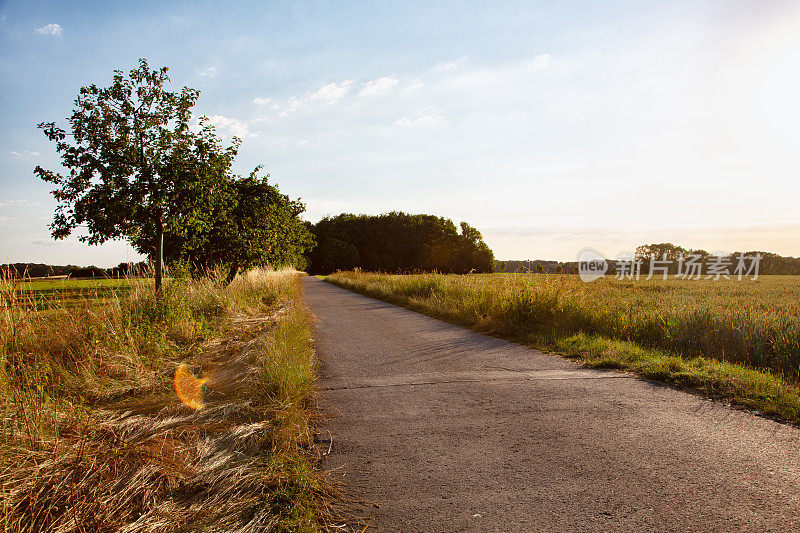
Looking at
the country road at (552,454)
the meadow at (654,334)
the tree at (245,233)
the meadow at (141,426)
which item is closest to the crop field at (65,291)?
the meadow at (141,426)

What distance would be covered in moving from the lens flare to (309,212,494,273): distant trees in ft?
234

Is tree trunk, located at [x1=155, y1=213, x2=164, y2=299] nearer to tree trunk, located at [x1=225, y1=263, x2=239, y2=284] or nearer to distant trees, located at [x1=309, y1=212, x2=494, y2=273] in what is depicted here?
tree trunk, located at [x1=225, y1=263, x2=239, y2=284]

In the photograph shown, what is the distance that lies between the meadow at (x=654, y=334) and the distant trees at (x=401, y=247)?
6696 centimetres

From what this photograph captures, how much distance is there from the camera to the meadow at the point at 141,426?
8.13ft

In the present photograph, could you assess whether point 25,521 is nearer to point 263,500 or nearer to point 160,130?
point 263,500

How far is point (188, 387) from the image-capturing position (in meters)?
5.21

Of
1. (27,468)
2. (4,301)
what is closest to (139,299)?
(4,301)

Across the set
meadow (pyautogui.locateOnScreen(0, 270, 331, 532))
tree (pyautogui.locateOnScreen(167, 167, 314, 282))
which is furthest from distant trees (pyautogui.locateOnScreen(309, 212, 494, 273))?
meadow (pyautogui.locateOnScreen(0, 270, 331, 532))

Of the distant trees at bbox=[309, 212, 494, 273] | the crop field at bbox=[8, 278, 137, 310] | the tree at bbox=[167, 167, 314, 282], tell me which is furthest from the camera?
the distant trees at bbox=[309, 212, 494, 273]

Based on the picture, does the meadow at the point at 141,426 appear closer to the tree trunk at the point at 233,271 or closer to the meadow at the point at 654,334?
the meadow at the point at 654,334

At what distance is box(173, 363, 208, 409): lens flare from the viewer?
4.57 m

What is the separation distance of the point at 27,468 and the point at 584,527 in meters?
3.47

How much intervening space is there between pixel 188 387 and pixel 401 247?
262 ft

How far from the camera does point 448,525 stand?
2.33 m
